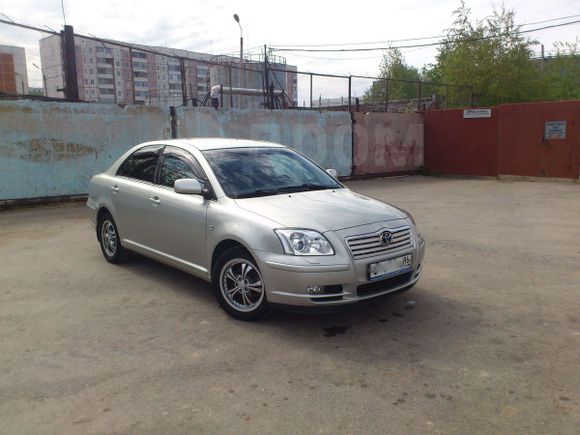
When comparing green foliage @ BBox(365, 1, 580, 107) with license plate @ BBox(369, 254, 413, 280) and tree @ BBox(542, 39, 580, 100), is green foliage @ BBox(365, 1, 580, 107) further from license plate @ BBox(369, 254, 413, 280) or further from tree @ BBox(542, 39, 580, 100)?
license plate @ BBox(369, 254, 413, 280)

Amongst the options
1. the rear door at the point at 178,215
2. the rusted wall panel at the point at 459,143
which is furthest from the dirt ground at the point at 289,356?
the rusted wall panel at the point at 459,143

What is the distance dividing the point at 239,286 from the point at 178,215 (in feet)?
3.52

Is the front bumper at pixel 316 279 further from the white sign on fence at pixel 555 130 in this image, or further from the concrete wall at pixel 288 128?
the white sign on fence at pixel 555 130

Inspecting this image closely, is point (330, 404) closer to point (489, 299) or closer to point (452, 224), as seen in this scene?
point (489, 299)

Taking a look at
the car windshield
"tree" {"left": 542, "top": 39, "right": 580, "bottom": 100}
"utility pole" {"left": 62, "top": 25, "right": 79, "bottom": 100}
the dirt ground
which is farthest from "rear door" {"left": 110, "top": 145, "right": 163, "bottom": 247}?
"tree" {"left": 542, "top": 39, "right": 580, "bottom": 100}

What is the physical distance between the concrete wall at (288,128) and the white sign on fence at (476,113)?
452cm

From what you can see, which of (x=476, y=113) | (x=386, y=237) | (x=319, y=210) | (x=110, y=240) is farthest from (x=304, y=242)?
(x=476, y=113)

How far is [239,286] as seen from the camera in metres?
4.37

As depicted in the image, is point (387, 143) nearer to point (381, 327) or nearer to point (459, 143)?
point (459, 143)

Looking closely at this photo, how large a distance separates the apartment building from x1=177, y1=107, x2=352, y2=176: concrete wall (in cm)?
110

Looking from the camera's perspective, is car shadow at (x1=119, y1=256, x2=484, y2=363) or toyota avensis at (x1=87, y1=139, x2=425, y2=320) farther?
toyota avensis at (x1=87, y1=139, x2=425, y2=320)

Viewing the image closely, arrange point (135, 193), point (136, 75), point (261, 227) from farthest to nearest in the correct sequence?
point (136, 75), point (135, 193), point (261, 227)

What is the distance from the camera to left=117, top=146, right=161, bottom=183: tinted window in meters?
5.65

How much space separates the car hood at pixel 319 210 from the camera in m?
4.11
